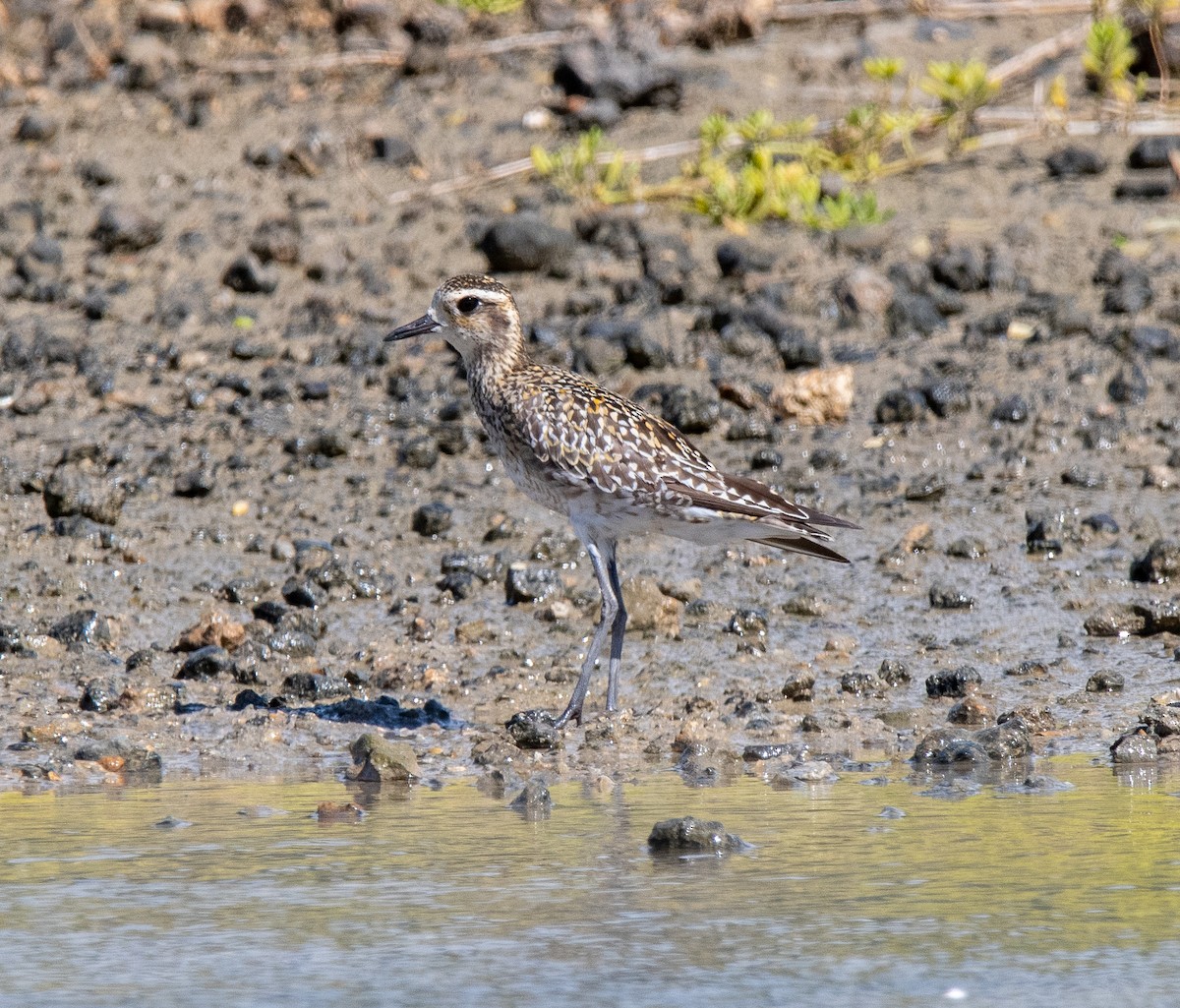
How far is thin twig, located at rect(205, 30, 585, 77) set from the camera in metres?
13.3

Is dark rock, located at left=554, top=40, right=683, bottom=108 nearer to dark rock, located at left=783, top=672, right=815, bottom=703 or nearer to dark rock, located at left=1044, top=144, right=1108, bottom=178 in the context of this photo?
dark rock, located at left=1044, top=144, right=1108, bottom=178

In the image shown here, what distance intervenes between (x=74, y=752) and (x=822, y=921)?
313cm

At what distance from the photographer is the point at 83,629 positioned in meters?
8.05

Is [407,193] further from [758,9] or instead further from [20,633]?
[20,633]

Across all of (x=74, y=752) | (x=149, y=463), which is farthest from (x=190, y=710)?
(x=149, y=463)

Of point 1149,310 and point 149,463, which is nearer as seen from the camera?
point 149,463

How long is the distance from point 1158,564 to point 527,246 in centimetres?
428

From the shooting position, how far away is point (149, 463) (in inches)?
379

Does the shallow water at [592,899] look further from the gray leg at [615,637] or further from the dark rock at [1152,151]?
the dark rock at [1152,151]

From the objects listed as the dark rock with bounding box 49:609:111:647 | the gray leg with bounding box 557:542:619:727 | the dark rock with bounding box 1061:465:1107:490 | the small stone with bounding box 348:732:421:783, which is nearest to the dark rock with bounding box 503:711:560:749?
the gray leg with bounding box 557:542:619:727

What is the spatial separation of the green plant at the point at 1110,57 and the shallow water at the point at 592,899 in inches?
273

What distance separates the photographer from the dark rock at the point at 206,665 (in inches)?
304

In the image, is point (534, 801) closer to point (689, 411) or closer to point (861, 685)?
point (861, 685)

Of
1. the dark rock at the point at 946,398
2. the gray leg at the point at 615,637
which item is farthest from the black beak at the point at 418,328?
the dark rock at the point at 946,398
